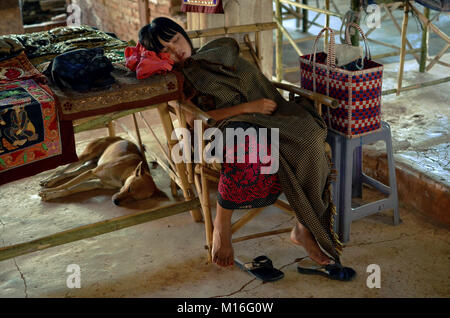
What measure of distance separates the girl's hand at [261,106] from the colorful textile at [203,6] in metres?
1.72

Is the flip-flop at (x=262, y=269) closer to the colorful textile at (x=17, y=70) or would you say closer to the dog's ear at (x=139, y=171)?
the dog's ear at (x=139, y=171)

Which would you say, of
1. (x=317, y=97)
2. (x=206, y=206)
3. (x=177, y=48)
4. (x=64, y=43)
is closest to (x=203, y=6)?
(x=64, y=43)

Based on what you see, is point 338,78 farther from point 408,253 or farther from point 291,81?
point 291,81

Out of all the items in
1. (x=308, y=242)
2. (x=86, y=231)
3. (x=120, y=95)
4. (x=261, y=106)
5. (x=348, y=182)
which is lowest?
(x=308, y=242)

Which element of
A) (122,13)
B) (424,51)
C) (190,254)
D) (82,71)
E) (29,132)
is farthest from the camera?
(122,13)

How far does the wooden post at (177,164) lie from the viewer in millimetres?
3279

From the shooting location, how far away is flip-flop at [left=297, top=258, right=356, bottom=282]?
2.86 m

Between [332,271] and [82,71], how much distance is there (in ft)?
5.44

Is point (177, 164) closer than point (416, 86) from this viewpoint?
Yes

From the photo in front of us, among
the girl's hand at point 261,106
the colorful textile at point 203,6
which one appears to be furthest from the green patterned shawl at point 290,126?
the colorful textile at point 203,6

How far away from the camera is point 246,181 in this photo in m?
2.85

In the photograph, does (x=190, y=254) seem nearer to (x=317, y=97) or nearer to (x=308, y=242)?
(x=308, y=242)

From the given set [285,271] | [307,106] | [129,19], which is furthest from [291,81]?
[285,271]
